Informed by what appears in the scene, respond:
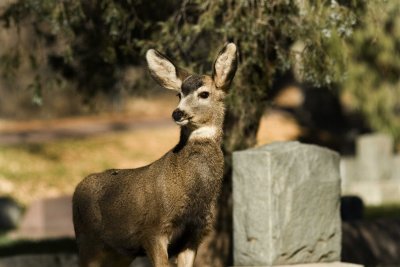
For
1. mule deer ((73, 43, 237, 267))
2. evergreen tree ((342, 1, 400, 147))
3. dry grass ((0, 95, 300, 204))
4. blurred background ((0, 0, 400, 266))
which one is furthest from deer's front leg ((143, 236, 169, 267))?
evergreen tree ((342, 1, 400, 147))

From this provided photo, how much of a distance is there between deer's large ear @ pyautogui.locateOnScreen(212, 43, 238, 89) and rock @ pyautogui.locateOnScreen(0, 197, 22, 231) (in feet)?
46.7

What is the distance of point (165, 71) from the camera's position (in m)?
9.38

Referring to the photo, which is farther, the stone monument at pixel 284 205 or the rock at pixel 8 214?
the rock at pixel 8 214

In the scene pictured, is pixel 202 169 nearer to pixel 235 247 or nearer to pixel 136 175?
pixel 136 175

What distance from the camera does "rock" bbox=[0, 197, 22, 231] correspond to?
22.7m

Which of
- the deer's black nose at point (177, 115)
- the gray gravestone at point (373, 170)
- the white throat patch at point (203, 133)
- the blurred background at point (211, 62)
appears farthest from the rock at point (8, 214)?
the deer's black nose at point (177, 115)

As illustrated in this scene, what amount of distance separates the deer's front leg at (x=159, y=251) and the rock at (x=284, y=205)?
293cm

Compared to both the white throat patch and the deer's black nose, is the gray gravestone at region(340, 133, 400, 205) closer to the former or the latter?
the white throat patch

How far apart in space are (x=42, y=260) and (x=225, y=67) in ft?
18.3

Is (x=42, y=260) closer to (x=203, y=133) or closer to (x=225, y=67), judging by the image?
(x=203, y=133)

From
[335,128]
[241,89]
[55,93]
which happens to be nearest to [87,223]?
[241,89]

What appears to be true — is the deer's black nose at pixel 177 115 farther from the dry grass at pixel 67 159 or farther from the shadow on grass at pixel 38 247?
the dry grass at pixel 67 159

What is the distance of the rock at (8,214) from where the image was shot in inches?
895

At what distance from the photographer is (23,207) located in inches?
1014
